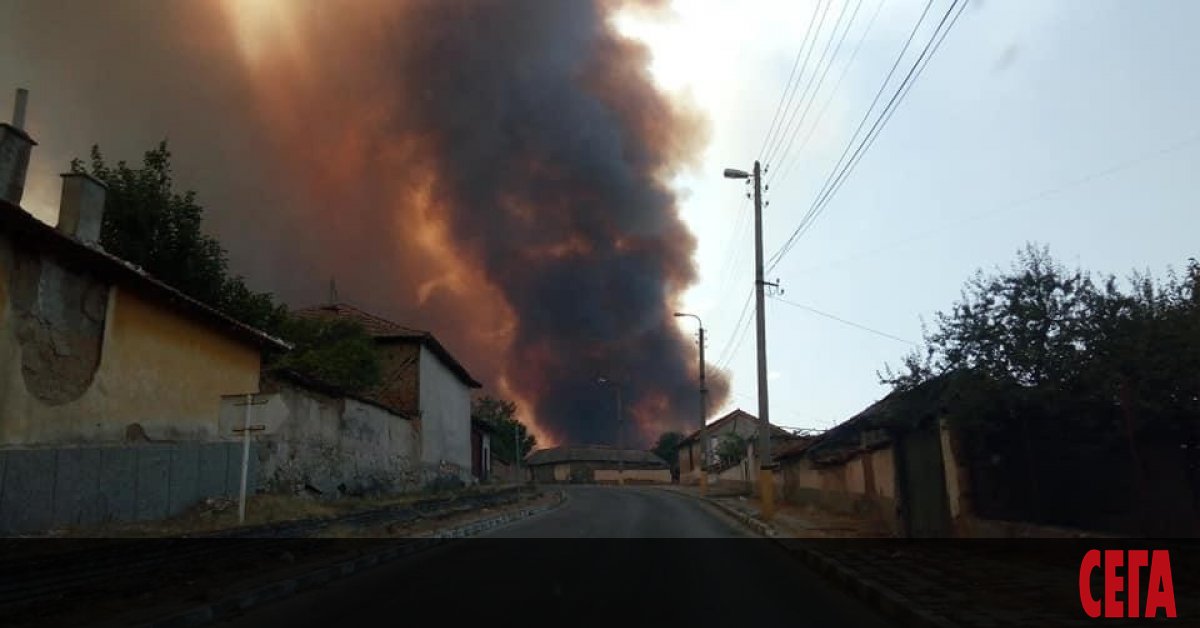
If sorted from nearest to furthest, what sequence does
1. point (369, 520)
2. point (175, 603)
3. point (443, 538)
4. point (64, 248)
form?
point (175, 603) < point (64, 248) < point (443, 538) < point (369, 520)

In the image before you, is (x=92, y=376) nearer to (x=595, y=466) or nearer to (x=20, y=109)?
(x=20, y=109)

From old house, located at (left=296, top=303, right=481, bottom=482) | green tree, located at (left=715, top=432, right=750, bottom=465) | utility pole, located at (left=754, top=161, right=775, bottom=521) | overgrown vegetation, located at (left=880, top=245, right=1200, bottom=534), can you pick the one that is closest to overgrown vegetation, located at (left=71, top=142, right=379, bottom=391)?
old house, located at (left=296, top=303, right=481, bottom=482)

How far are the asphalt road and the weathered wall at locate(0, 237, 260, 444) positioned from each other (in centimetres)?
645

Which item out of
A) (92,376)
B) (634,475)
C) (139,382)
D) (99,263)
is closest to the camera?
(99,263)

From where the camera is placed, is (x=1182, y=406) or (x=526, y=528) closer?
(x=1182, y=406)

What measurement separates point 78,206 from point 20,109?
87.6 inches

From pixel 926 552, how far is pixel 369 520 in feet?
38.8

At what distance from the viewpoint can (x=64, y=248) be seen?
13672mm

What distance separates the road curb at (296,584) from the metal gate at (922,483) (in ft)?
30.4

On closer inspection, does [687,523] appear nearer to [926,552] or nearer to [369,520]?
[369,520]

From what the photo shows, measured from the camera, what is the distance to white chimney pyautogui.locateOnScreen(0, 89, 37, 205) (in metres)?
15.4

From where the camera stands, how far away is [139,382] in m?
16.3

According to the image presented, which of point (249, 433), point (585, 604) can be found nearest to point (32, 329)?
point (249, 433)

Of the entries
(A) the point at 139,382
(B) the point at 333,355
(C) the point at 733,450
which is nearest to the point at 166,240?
(B) the point at 333,355
